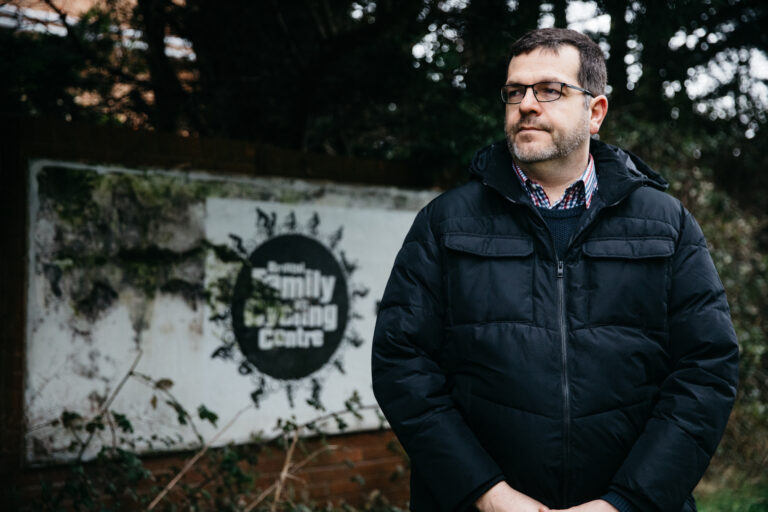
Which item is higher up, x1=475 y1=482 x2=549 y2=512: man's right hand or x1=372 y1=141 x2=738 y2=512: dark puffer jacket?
x1=372 y1=141 x2=738 y2=512: dark puffer jacket

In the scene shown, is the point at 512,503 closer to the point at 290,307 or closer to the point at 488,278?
→ the point at 488,278

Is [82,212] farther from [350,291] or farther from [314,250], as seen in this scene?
[350,291]

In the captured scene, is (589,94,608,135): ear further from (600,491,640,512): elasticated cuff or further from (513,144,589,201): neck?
(600,491,640,512): elasticated cuff

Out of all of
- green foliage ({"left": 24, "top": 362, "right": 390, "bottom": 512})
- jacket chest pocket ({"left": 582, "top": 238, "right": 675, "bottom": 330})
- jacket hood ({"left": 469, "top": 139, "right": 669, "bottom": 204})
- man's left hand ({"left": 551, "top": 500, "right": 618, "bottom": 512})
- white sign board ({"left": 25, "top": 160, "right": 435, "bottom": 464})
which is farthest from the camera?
white sign board ({"left": 25, "top": 160, "right": 435, "bottom": 464})

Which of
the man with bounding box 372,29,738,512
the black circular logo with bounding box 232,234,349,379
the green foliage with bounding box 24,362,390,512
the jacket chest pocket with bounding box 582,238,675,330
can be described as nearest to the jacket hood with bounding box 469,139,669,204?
the man with bounding box 372,29,738,512

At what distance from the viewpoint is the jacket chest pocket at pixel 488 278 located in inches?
71.9

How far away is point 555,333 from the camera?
5.86 feet

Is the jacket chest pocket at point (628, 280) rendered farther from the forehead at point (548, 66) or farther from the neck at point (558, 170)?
the forehead at point (548, 66)

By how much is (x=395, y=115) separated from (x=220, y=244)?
5.42ft

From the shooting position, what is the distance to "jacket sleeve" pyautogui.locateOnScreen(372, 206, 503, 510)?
1733 millimetres

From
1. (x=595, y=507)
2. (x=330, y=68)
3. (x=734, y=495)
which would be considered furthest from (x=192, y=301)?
(x=734, y=495)

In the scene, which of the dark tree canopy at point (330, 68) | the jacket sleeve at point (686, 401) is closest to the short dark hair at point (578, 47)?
the jacket sleeve at point (686, 401)

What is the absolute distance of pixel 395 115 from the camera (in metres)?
4.87

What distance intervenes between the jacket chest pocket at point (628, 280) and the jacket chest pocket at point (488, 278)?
0.16 m
